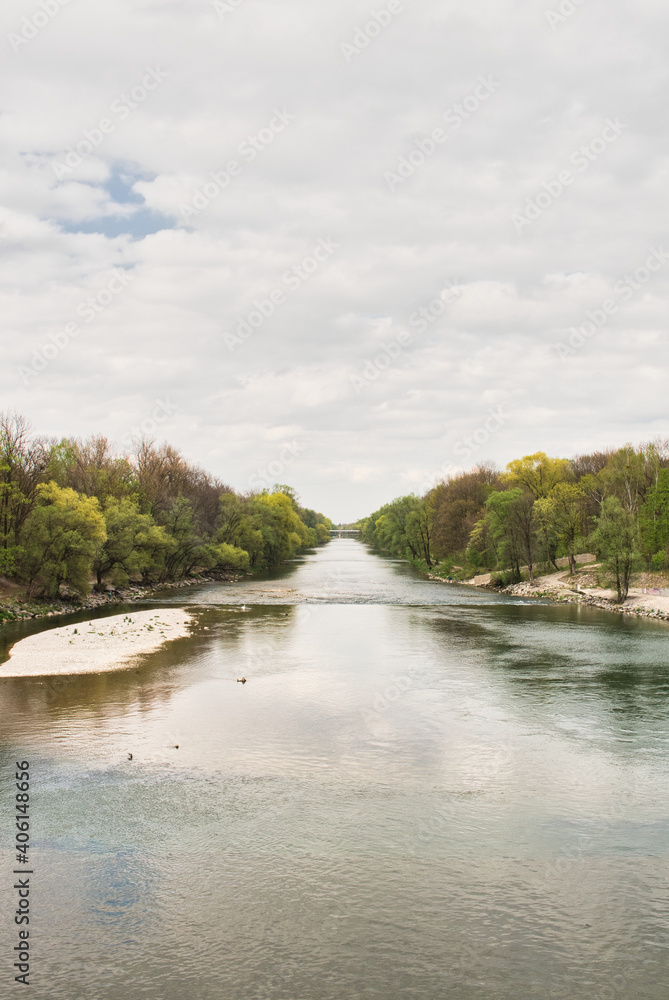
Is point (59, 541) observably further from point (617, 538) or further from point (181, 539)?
point (617, 538)

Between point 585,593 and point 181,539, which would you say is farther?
point 181,539

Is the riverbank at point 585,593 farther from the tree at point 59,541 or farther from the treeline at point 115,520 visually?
the tree at point 59,541

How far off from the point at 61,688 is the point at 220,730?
28.0 ft

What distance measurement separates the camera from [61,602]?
52750mm

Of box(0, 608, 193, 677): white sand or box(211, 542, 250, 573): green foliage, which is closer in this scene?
box(0, 608, 193, 677): white sand

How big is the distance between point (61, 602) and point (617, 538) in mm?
43225

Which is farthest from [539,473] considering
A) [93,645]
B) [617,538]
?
[93,645]

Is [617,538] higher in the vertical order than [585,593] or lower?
higher

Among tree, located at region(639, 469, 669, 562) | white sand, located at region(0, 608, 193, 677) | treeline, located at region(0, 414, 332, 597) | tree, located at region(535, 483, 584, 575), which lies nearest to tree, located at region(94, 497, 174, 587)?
treeline, located at region(0, 414, 332, 597)

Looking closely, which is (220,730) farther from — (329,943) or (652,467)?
(652,467)

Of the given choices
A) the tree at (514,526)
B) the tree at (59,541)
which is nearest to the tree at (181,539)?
the tree at (59,541)

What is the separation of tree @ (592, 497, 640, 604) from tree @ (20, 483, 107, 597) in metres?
39.3

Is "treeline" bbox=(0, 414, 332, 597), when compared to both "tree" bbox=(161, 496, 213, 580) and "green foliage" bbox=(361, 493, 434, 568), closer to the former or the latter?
"tree" bbox=(161, 496, 213, 580)

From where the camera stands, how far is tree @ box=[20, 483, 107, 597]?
4991 cm
